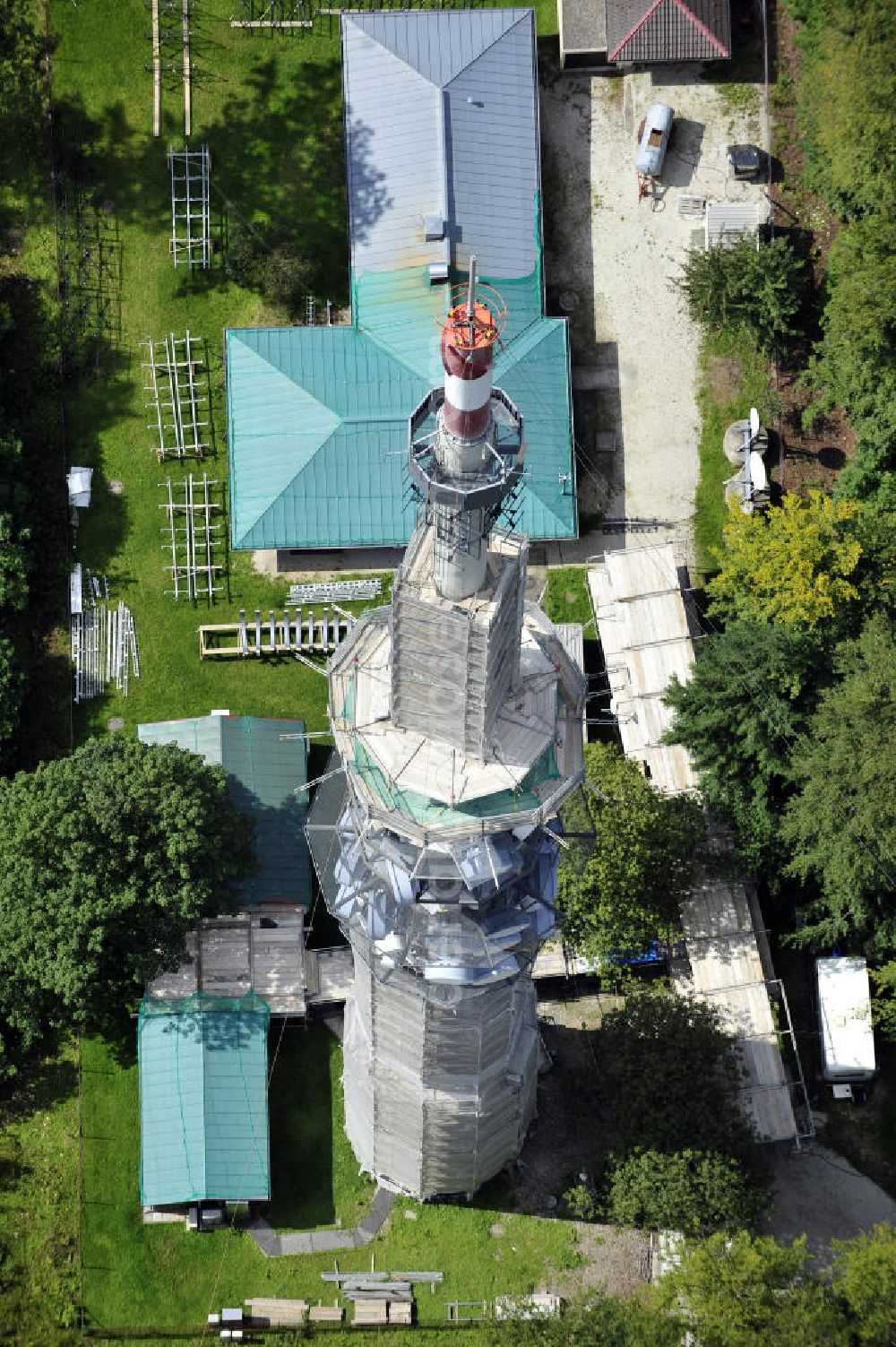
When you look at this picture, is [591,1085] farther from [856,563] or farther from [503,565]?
[503,565]

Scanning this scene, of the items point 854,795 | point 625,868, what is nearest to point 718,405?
point 854,795

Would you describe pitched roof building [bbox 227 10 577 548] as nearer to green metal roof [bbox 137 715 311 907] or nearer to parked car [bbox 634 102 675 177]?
parked car [bbox 634 102 675 177]

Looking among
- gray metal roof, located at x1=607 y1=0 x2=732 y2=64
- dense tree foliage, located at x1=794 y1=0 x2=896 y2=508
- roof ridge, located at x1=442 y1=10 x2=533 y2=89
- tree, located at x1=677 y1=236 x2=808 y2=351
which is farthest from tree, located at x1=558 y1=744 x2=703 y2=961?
gray metal roof, located at x1=607 y1=0 x2=732 y2=64

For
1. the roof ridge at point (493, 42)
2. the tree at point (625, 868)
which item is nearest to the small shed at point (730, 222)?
A: the roof ridge at point (493, 42)

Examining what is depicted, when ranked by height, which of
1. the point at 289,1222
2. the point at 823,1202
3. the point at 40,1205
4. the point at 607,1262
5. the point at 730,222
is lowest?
the point at 607,1262

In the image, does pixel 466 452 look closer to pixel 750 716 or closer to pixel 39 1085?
pixel 750 716

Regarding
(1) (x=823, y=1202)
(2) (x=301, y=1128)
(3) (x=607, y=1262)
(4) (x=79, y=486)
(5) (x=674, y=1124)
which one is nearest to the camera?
(5) (x=674, y=1124)
